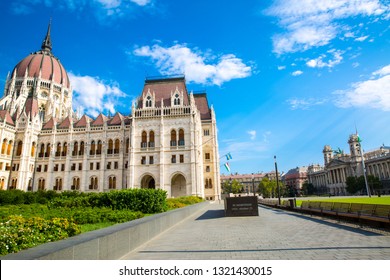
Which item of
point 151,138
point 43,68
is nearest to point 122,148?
point 151,138

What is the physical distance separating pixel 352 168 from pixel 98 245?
127526 millimetres

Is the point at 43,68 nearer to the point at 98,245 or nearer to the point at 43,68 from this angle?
the point at 43,68

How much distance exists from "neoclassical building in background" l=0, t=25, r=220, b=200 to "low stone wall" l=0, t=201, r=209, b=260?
34.3 m

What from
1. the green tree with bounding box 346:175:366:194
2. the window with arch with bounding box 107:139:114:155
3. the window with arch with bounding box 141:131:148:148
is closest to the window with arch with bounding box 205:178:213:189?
the window with arch with bounding box 141:131:148:148

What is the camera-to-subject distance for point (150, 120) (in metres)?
47.3

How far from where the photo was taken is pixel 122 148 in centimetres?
4975

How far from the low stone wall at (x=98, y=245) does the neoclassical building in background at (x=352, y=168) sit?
3952 inches

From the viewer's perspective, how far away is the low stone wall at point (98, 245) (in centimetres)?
430

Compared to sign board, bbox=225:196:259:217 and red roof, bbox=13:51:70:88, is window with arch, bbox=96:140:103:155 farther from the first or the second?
sign board, bbox=225:196:259:217

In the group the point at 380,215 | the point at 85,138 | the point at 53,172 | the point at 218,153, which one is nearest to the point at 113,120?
the point at 85,138

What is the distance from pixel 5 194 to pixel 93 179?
24.3 m

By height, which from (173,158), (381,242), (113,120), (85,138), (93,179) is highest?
(113,120)

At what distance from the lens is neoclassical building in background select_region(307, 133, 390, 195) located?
93.3 metres
